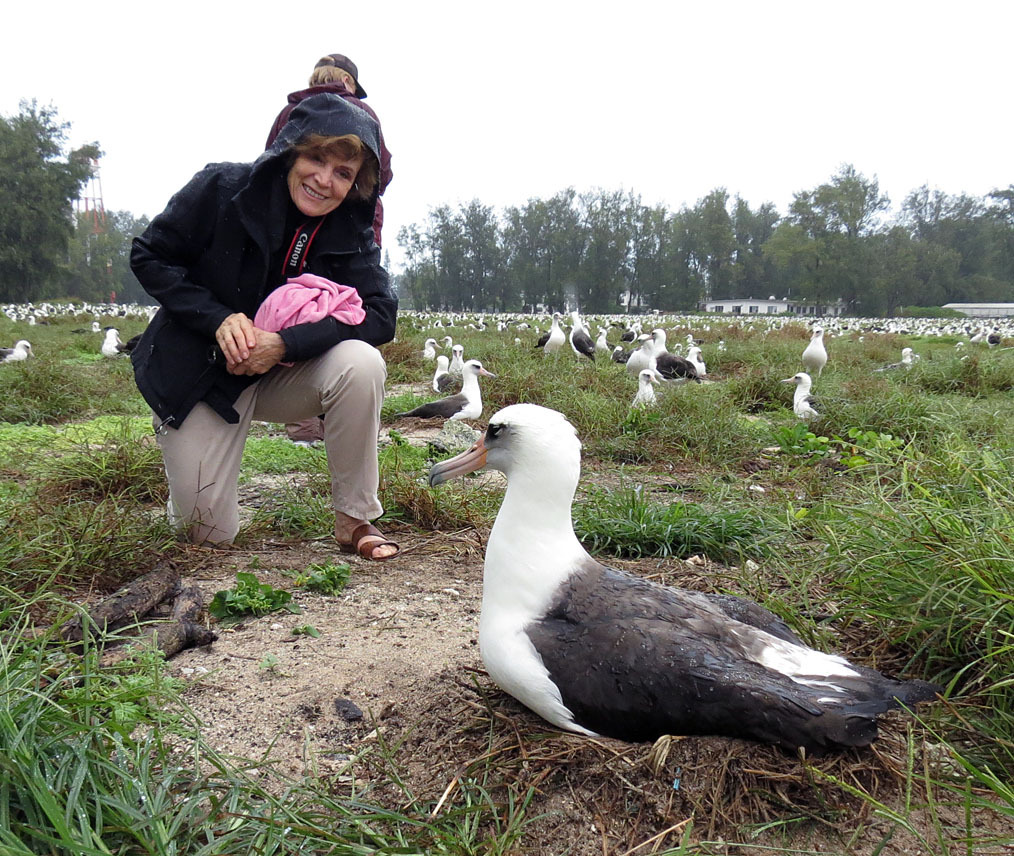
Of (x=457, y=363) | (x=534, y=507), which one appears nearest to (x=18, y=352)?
(x=457, y=363)

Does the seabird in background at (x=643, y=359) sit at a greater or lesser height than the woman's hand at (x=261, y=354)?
lesser

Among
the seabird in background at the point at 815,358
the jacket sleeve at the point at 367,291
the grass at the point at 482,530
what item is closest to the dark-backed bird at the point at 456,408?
the grass at the point at 482,530

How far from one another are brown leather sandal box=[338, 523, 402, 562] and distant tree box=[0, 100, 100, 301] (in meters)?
49.8

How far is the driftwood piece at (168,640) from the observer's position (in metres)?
2.25

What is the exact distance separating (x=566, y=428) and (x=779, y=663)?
3.10 ft

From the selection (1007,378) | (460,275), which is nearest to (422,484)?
(1007,378)

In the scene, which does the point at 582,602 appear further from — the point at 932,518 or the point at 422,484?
the point at 422,484

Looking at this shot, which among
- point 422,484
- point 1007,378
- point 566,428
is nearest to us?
point 566,428

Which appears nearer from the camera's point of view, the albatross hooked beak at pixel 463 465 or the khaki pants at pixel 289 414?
the albatross hooked beak at pixel 463 465

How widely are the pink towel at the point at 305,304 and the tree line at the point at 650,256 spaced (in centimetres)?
6677

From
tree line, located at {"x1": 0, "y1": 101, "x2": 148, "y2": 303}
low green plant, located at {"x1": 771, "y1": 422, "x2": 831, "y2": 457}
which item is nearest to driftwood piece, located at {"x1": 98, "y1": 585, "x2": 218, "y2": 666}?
low green plant, located at {"x1": 771, "y1": 422, "x2": 831, "y2": 457}

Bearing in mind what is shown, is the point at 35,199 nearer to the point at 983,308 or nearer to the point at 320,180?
the point at 320,180

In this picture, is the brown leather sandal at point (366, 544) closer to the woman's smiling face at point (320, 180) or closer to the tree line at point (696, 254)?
the woman's smiling face at point (320, 180)

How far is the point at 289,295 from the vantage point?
336 cm
